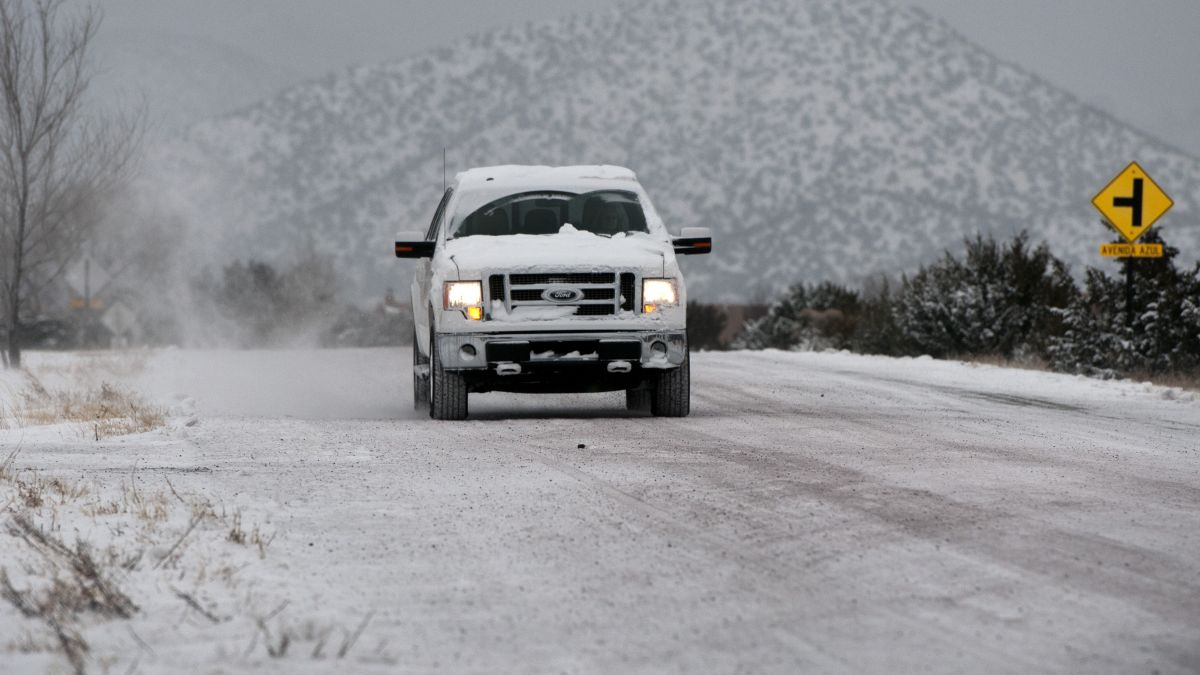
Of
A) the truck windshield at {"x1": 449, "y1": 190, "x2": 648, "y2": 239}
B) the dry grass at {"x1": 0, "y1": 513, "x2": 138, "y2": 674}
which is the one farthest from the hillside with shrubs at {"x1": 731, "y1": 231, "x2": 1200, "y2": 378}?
the dry grass at {"x1": 0, "y1": 513, "x2": 138, "y2": 674}

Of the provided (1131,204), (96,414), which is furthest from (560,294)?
(1131,204)

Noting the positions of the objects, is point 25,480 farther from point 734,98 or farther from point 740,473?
point 734,98

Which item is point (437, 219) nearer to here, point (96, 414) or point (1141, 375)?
point (96, 414)

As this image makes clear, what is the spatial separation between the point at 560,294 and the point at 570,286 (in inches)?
3.8

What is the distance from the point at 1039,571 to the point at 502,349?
652 centimetres

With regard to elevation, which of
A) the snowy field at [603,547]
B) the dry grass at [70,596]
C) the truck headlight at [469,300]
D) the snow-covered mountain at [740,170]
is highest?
the snow-covered mountain at [740,170]

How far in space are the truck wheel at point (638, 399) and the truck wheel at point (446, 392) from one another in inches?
69.4

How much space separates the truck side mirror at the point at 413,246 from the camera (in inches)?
511

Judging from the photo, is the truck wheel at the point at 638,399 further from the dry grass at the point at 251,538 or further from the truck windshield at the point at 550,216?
the dry grass at the point at 251,538

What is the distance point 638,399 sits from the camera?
549 inches

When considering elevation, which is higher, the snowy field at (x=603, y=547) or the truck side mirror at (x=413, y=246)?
the truck side mirror at (x=413, y=246)

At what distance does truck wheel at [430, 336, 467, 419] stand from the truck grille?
27.2 inches

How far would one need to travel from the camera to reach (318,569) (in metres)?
6.03

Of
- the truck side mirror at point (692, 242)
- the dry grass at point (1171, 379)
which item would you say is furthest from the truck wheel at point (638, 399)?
the dry grass at point (1171, 379)
